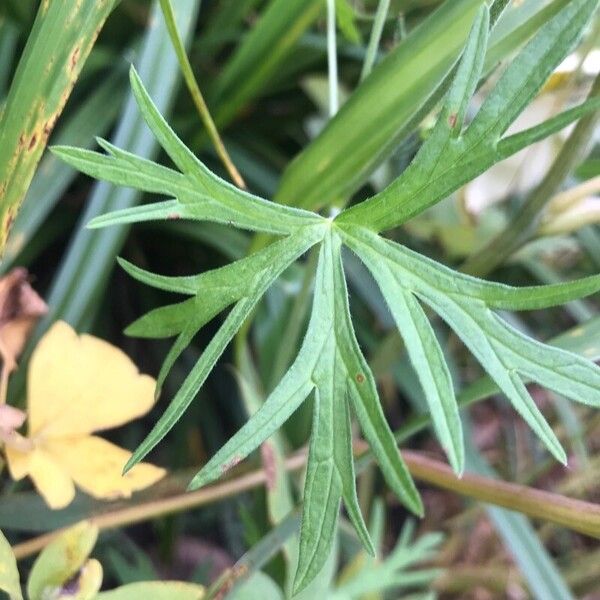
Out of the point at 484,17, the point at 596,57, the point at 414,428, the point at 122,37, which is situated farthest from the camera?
the point at 122,37

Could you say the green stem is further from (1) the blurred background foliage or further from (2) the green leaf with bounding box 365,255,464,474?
(2) the green leaf with bounding box 365,255,464,474

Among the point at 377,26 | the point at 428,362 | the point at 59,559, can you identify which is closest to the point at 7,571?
the point at 59,559

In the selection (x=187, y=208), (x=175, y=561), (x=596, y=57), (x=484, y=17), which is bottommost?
(x=175, y=561)

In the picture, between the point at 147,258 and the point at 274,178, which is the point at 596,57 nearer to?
the point at 274,178

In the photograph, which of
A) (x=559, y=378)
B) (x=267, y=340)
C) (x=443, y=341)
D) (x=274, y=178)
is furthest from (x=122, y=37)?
(x=559, y=378)

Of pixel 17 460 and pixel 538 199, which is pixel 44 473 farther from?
pixel 538 199

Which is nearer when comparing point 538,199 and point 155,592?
point 155,592
